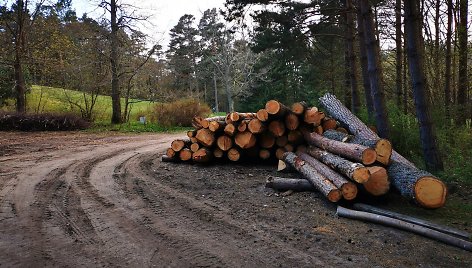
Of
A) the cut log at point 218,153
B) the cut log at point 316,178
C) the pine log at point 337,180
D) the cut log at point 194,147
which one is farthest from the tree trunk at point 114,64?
the pine log at point 337,180

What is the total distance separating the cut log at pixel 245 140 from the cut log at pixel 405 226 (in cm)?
339

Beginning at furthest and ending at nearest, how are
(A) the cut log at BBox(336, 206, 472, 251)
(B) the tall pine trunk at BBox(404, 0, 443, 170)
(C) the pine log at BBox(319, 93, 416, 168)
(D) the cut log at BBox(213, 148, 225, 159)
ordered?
1. (D) the cut log at BBox(213, 148, 225, 159)
2. (C) the pine log at BBox(319, 93, 416, 168)
3. (B) the tall pine trunk at BBox(404, 0, 443, 170)
4. (A) the cut log at BBox(336, 206, 472, 251)

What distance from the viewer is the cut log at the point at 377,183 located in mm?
4965

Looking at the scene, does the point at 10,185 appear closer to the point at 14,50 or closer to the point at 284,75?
the point at 14,50

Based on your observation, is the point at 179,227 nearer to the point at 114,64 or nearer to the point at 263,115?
the point at 263,115

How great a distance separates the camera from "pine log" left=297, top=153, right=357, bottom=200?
16.2ft

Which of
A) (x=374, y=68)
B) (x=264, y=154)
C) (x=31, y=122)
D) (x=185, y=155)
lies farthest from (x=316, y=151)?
(x=31, y=122)

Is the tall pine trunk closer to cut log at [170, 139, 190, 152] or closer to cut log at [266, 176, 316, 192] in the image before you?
cut log at [266, 176, 316, 192]

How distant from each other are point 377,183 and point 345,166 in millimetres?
525

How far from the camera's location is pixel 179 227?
13.9ft

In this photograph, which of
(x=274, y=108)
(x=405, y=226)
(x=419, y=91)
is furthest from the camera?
A: (x=274, y=108)

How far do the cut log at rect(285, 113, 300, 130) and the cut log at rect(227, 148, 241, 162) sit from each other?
134 cm

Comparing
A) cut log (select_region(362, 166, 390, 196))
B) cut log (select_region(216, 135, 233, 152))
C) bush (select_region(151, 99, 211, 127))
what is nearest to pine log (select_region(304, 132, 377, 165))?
cut log (select_region(362, 166, 390, 196))

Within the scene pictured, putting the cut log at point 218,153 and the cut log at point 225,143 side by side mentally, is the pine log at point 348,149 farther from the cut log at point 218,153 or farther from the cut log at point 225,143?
the cut log at point 218,153
